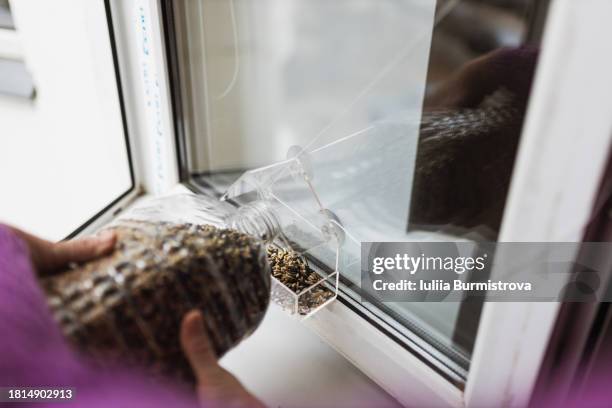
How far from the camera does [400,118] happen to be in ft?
1.88

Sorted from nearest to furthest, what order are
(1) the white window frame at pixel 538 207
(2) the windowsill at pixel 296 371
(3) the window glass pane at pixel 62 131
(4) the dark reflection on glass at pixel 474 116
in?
1. (1) the white window frame at pixel 538 207
2. (4) the dark reflection on glass at pixel 474 116
3. (2) the windowsill at pixel 296 371
4. (3) the window glass pane at pixel 62 131

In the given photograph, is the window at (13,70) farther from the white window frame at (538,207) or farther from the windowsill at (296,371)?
A: the windowsill at (296,371)

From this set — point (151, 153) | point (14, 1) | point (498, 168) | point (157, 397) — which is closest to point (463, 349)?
point (498, 168)

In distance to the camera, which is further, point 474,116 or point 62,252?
point 474,116

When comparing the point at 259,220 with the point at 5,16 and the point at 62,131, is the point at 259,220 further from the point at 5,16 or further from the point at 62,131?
the point at 5,16

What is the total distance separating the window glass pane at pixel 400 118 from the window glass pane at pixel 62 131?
0.11m

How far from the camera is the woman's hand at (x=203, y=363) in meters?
0.34

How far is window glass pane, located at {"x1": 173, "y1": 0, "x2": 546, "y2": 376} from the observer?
0.44 m

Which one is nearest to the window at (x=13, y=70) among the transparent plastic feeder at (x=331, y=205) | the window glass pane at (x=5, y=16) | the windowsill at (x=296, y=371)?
the window glass pane at (x=5, y=16)

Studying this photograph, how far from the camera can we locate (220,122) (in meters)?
0.83

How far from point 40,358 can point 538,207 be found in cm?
34

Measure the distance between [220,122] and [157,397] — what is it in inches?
21.7

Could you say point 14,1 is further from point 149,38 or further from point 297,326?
point 297,326

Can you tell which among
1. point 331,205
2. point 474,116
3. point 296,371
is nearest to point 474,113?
point 474,116
